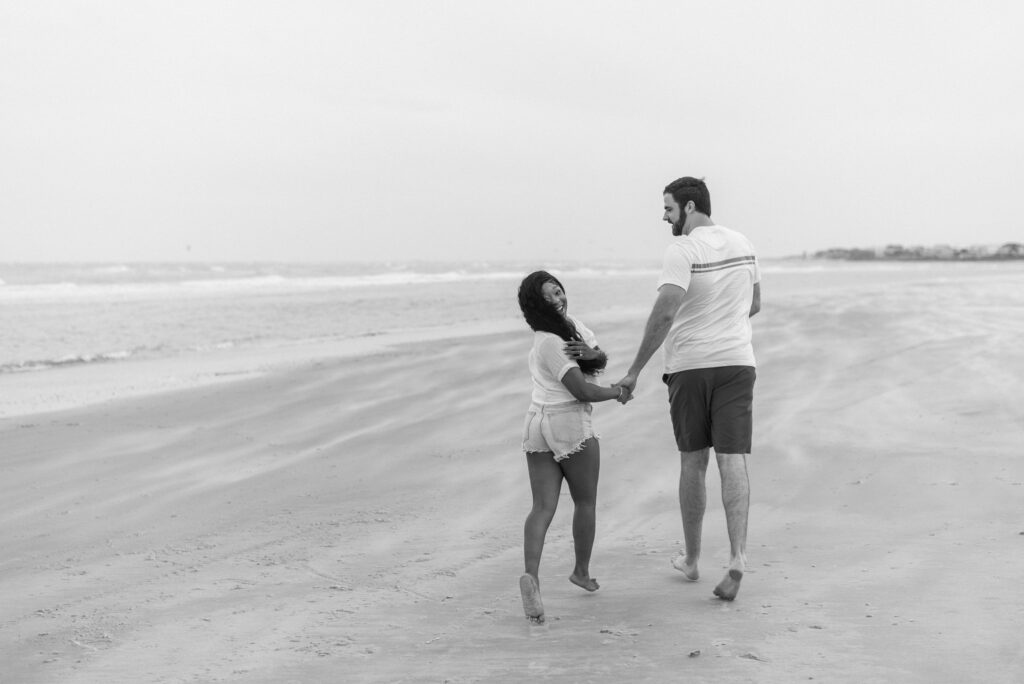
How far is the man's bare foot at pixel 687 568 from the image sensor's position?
462 cm

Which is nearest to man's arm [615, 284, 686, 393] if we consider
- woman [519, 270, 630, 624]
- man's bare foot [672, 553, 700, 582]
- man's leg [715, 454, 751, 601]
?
woman [519, 270, 630, 624]

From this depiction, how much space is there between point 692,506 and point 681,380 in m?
0.60

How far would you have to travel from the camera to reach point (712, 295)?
4.62m

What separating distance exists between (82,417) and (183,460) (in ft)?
7.77

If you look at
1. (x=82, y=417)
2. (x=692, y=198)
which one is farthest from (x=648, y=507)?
(x=82, y=417)

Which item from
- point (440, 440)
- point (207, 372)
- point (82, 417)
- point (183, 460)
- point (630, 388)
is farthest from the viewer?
point (207, 372)

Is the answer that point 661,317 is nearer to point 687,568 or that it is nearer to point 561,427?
point 561,427

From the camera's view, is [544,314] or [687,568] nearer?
[544,314]

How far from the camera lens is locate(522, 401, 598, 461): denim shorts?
432 centimetres

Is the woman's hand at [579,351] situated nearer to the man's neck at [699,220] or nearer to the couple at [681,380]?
the couple at [681,380]

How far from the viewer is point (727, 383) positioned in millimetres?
4570

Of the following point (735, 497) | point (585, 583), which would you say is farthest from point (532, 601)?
point (735, 497)

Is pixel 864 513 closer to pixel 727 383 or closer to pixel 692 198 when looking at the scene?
pixel 727 383

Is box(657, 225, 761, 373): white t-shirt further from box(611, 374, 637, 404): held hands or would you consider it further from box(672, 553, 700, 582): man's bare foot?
box(672, 553, 700, 582): man's bare foot
